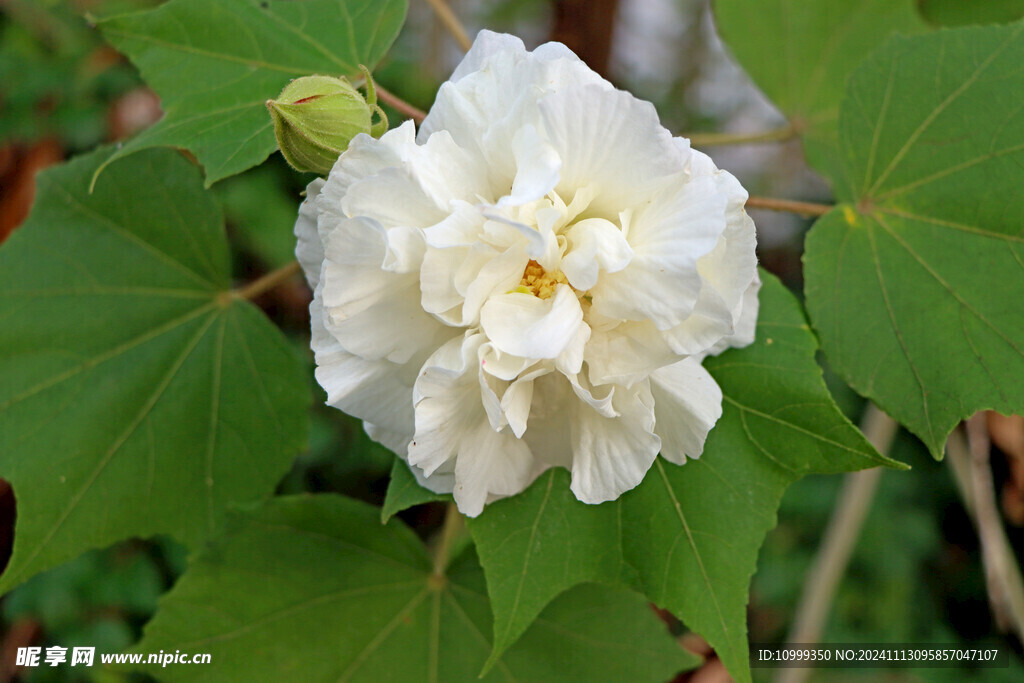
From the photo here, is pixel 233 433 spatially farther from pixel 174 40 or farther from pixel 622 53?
pixel 622 53

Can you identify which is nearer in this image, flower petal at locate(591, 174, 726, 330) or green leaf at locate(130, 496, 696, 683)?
flower petal at locate(591, 174, 726, 330)

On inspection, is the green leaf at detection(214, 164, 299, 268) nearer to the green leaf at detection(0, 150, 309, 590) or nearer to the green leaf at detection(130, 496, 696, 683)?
the green leaf at detection(0, 150, 309, 590)

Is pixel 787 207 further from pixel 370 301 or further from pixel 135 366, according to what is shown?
pixel 135 366

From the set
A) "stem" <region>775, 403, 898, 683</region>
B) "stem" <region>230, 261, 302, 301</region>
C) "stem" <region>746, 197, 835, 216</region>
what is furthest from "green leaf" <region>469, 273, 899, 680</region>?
"stem" <region>775, 403, 898, 683</region>

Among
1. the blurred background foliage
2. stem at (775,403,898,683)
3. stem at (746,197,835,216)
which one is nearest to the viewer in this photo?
stem at (746,197,835,216)

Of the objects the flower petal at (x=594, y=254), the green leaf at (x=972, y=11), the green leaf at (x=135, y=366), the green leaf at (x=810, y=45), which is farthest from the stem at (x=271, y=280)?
the green leaf at (x=972, y=11)

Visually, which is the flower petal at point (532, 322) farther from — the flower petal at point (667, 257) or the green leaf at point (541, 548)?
the green leaf at point (541, 548)
